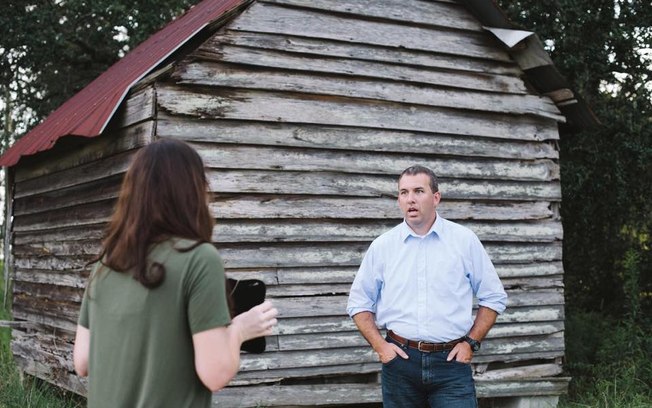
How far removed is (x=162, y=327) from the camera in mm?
2268

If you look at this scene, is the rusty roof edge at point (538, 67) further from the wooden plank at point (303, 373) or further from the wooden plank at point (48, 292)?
the wooden plank at point (48, 292)

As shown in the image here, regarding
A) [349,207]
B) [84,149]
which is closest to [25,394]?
[84,149]

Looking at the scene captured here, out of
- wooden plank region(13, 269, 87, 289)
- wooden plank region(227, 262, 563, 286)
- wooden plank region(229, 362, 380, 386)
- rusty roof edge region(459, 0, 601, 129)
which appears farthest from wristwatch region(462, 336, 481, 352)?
wooden plank region(13, 269, 87, 289)

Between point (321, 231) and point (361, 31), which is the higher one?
point (361, 31)

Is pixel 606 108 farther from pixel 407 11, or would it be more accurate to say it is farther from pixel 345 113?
pixel 345 113

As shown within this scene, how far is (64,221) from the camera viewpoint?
839cm

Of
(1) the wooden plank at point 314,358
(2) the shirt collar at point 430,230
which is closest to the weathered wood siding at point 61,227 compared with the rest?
(1) the wooden plank at point 314,358

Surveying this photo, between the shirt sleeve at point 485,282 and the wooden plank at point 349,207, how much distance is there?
2688 mm

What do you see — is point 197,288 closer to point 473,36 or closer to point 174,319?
→ point 174,319

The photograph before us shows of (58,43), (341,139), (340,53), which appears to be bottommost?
(341,139)

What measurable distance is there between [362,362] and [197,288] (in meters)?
5.16

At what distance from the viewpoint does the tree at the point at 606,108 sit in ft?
32.8

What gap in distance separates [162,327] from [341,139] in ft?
16.5

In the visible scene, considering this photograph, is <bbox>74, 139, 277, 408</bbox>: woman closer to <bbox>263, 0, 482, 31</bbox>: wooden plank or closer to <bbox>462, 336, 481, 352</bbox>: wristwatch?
<bbox>462, 336, 481, 352</bbox>: wristwatch
